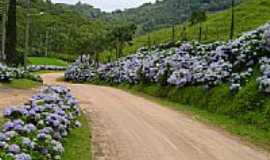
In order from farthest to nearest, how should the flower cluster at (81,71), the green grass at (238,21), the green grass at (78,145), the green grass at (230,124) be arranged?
the green grass at (238,21) < the flower cluster at (81,71) < the green grass at (230,124) < the green grass at (78,145)

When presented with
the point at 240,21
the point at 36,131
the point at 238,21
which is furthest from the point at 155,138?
the point at 238,21

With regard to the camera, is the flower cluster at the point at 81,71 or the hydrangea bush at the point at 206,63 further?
the flower cluster at the point at 81,71

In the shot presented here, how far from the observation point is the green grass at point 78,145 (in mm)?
14367

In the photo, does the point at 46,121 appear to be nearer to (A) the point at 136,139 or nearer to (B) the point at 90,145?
(B) the point at 90,145

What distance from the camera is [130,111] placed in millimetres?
25500

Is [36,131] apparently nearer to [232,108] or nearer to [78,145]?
[78,145]

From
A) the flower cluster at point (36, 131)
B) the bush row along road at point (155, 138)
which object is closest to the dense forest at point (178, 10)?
the bush row along road at point (155, 138)

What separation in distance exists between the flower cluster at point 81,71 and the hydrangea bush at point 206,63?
17329mm

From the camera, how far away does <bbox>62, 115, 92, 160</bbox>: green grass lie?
1437 cm

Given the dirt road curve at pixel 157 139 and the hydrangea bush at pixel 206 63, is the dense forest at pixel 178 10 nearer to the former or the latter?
the hydrangea bush at pixel 206 63

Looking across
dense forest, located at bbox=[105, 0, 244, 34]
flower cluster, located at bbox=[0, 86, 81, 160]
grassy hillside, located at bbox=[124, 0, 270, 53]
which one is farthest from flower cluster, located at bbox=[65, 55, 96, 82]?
dense forest, located at bbox=[105, 0, 244, 34]

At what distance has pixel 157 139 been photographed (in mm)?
17562

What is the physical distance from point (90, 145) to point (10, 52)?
30877 mm

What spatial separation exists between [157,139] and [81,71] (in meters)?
48.6
